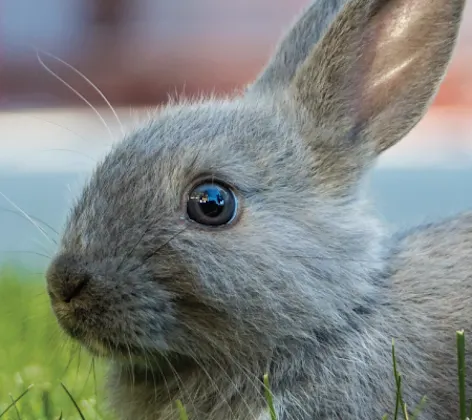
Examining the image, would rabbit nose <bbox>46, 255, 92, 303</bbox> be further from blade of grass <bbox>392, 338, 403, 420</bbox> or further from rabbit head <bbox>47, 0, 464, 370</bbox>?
blade of grass <bbox>392, 338, 403, 420</bbox>

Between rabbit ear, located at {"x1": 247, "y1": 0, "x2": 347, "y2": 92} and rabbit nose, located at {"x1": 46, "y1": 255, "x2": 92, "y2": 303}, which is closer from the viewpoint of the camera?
rabbit nose, located at {"x1": 46, "y1": 255, "x2": 92, "y2": 303}

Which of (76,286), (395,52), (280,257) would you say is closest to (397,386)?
→ (280,257)

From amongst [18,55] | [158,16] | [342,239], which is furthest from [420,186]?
[342,239]

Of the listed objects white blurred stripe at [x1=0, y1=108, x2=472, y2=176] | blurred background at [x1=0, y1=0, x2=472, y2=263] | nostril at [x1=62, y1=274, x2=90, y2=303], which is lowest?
nostril at [x1=62, y1=274, x2=90, y2=303]

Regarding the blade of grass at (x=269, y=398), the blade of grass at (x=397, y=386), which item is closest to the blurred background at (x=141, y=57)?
the blade of grass at (x=397, y=386)

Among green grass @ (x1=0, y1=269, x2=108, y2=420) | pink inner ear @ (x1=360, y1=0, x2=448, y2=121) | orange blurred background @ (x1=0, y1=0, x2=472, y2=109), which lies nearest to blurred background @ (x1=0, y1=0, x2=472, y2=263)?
orange blurred background @ (x1=0, y1=0, x2=472, y2=109)

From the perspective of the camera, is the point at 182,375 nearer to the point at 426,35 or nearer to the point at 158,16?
the point at 426,35

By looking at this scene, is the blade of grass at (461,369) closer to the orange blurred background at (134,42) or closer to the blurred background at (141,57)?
the blurred background at (141,57)
